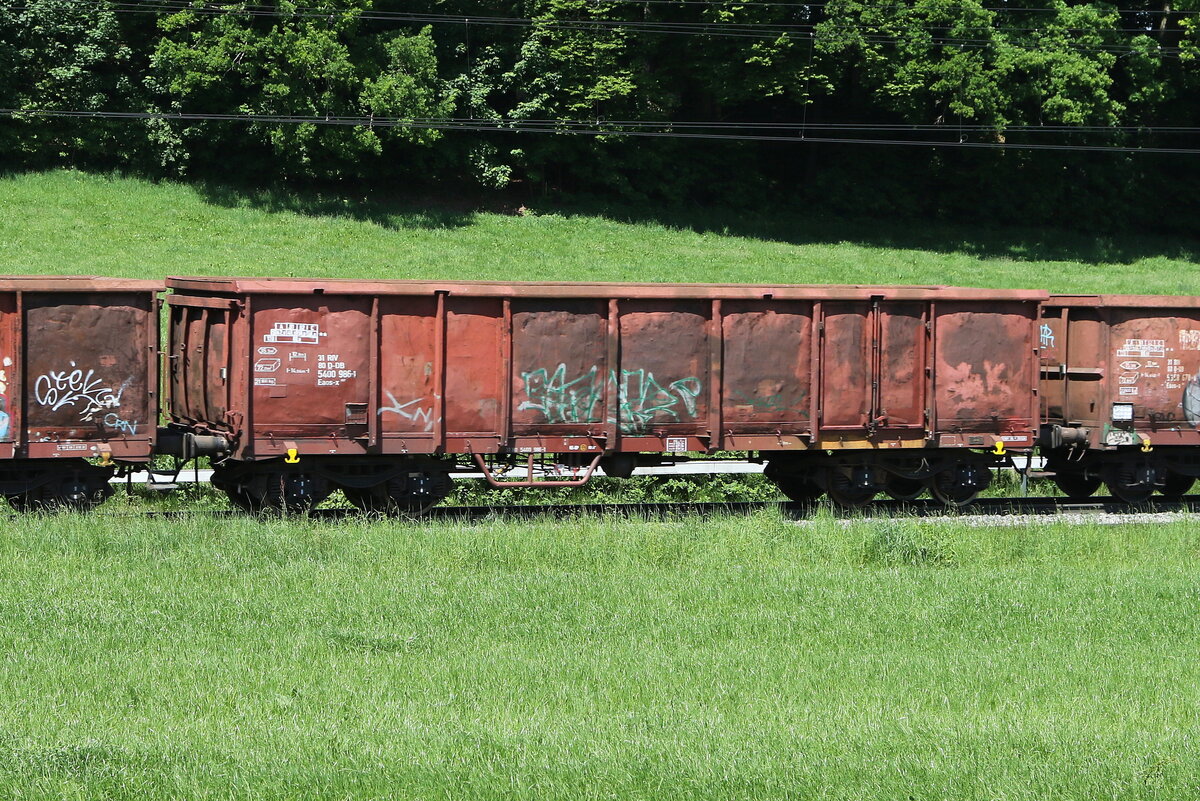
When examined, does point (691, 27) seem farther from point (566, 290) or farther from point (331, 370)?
point (331, 370)

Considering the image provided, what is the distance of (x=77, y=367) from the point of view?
14719 millimetres

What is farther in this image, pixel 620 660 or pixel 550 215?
pixel 550 215

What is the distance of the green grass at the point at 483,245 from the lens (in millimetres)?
35719

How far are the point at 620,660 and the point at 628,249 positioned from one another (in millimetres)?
33254

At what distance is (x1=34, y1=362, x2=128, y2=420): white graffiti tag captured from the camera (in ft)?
48.0

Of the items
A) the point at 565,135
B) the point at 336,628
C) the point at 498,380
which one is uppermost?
the point at 565,135

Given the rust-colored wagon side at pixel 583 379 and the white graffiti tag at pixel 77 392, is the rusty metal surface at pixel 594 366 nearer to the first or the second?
the rust-colored wagon side at pixel 583 379

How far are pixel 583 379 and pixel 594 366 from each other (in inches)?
8.8

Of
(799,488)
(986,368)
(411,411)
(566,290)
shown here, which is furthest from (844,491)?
(411,411)

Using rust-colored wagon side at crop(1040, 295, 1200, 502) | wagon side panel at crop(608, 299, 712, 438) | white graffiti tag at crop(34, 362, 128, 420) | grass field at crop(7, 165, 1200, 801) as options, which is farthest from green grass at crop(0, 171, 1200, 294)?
grass field at crop(7, 165, 1200, 801)

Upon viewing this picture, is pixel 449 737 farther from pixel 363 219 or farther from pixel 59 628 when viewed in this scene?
pixel 363 219

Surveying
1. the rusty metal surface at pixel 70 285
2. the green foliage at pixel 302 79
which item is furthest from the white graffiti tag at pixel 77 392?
the green foliage at pixel 302 79

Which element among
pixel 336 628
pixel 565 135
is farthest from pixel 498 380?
pixel 565 135

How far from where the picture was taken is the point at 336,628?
967 cm
